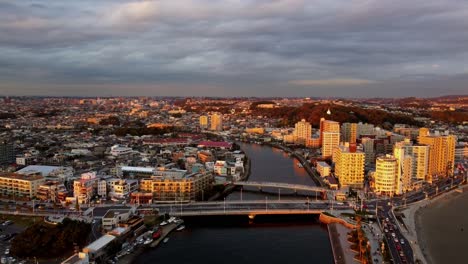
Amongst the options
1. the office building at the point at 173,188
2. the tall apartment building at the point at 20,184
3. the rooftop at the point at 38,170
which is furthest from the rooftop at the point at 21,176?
the office building at the point at 173,188

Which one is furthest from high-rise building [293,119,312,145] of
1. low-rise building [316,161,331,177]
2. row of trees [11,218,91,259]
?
row of trees [11,218,91,259]

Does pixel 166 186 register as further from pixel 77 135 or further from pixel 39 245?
pixel 77 135

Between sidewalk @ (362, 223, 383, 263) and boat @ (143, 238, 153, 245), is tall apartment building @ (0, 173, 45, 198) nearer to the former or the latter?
boat @ (143, 238, 153, 245)

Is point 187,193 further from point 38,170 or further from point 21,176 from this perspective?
point 38,170

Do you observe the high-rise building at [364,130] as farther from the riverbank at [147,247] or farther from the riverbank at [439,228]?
the riverbank at [147,247]

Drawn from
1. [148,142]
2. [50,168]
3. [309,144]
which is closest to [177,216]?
[50,168]
